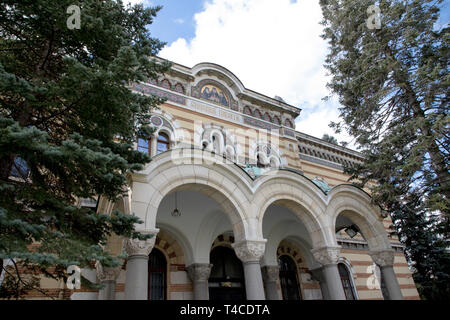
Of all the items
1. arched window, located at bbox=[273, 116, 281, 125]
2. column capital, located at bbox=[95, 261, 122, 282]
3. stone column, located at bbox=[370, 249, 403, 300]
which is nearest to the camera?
column capital, located at bbox=[95, 261, 122, 282]

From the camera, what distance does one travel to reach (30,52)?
6363 mm

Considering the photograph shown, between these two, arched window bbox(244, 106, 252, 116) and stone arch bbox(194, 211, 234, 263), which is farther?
arched window bbox(244, 106, 252, 116)

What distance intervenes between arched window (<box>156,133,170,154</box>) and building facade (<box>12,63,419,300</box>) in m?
0.04

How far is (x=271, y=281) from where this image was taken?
39.2 ft

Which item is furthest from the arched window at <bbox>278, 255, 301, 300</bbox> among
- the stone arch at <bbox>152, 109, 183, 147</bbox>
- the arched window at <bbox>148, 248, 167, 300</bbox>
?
the stone arch at <bbox>152, 109, 183, 147</bbox>

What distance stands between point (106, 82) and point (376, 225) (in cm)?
1024

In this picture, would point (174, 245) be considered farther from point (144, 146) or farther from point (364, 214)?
point (364, 214)

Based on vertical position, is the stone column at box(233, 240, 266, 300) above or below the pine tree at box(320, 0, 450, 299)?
below

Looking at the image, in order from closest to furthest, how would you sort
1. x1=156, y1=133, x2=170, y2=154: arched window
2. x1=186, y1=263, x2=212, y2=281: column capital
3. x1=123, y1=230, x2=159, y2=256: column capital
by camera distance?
x1=123, y1=230, x2=159, y2=256: column capital, x1=186, y1=263, x2=212, y2=281: column capital, x1=156, y1=133, x2=170, y2=154: arched window

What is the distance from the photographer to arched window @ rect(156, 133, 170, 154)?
1108 cm

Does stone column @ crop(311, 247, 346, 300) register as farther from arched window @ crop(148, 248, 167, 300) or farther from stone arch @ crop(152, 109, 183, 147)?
stone arch @ crop(152, 109, 183, 147)

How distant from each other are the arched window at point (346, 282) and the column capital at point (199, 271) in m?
7.38

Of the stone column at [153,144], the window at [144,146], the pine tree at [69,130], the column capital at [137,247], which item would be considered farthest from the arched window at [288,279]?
the pine tree at [69,130]
